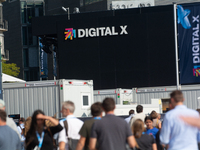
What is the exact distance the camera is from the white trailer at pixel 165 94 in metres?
23.6

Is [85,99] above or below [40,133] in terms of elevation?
above

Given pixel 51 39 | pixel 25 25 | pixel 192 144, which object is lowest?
pixel 192 144

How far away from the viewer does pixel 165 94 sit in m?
24.3

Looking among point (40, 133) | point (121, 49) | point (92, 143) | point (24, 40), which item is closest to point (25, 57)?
point (24, 40)

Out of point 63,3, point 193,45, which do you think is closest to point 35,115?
point 193,45

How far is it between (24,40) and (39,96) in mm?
48201

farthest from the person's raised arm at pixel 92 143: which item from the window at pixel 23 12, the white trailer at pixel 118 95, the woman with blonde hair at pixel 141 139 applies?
the window at pixel 23 12

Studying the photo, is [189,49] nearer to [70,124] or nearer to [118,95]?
[118,95]

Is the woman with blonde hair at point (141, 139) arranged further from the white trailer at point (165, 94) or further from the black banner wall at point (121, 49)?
the black banner wall at point (121, 49)

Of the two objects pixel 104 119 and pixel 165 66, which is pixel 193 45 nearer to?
pixel 165 66

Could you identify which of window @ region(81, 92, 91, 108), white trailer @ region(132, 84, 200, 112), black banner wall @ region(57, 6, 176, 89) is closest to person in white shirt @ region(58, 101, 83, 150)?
window @ region(81, 92, 91, 108)

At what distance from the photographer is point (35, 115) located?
7.00 meters

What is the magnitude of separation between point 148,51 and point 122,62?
89.3 inches

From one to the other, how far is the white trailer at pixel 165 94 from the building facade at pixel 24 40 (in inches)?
1557
